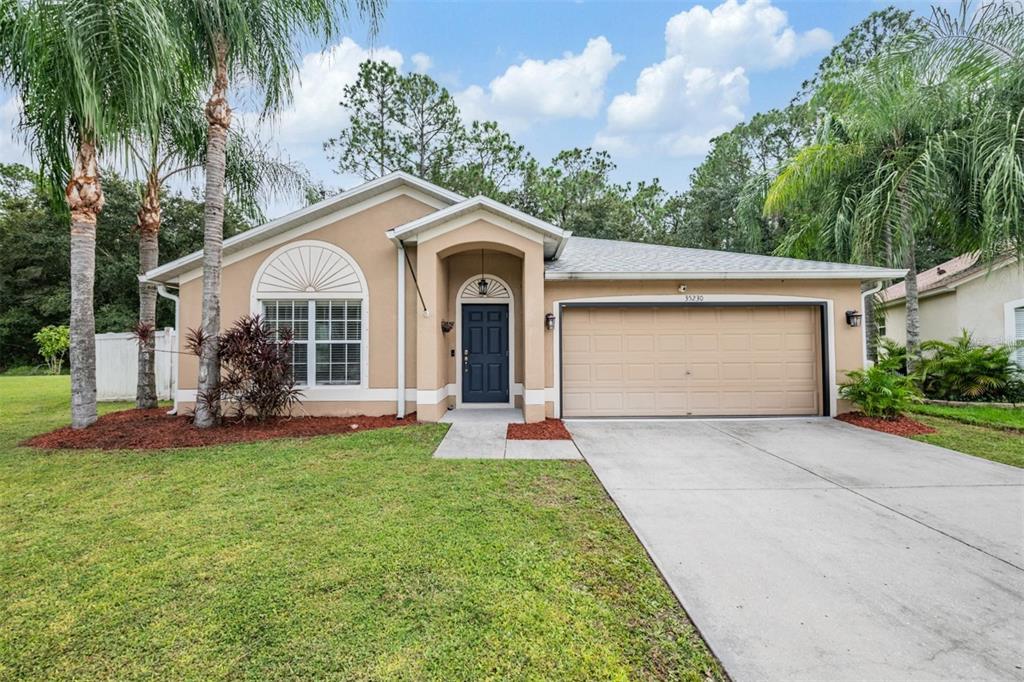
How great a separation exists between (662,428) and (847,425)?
3.39m

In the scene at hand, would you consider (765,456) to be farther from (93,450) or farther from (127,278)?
(127,278)

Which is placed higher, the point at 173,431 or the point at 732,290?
the point at 732,290

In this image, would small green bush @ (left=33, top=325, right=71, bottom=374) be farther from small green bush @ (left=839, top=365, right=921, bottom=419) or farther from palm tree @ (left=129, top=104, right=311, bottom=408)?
small green bush @ (left=839, top=365, right=921, bottom=419)

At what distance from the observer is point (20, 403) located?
1123cm

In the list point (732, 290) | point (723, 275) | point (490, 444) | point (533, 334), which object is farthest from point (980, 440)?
point (490, 444)

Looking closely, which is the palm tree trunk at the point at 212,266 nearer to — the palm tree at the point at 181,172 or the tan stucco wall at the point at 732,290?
the palm tree at the point at 181,172

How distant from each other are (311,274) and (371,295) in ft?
4.22

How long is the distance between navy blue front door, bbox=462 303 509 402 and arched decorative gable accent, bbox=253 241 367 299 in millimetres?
2313

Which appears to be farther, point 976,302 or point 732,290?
point 976,302

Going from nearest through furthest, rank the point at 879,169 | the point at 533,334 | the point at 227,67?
the point at 227,67, the point at 533,334, the point at 879,169

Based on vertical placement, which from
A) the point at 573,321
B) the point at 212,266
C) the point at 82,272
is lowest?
the point at 573,321

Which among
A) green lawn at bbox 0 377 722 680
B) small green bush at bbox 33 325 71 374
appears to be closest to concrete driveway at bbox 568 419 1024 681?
green lawn at bbox 0 377 722 680

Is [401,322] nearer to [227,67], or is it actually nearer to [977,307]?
[227,67]

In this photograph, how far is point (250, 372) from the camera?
777 cm
